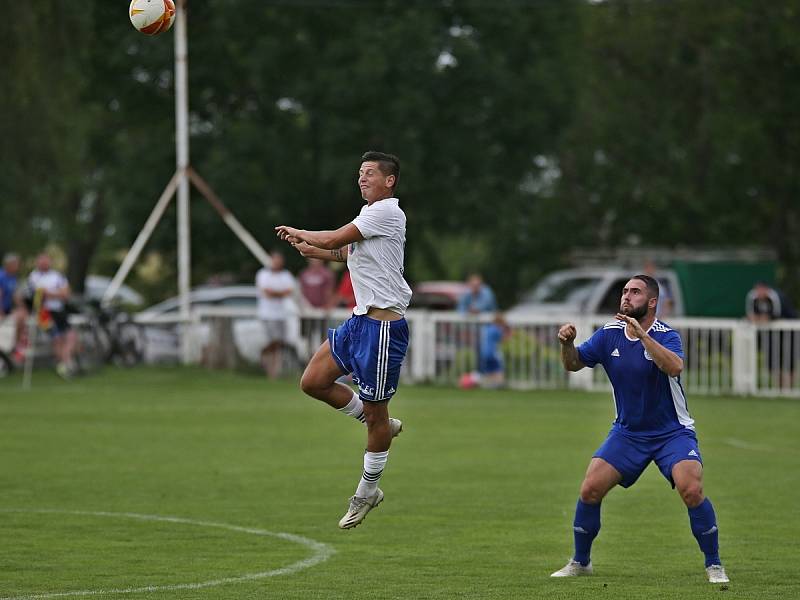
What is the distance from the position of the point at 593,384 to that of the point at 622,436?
17141mm

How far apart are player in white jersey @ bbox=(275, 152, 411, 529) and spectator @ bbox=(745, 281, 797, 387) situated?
16.0 m

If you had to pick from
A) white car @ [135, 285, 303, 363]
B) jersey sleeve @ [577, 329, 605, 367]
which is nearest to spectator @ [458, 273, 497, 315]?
white car @ [135, 285, 303, 363]

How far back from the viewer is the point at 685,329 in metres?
26.5

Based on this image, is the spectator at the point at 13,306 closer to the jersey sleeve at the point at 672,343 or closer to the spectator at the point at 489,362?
the spectator at the point at 489,362

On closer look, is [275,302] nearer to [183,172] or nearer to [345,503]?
[183,172]

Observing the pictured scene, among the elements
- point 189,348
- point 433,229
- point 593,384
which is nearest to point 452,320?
point 593,384

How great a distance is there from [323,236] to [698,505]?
2808 millimetres

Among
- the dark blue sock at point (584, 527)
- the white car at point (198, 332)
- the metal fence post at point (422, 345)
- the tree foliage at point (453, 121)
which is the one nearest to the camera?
the dark blue sock at point (584, 527)

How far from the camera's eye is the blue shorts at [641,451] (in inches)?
390

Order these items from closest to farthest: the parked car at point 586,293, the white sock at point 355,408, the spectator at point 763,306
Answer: the white sock at point 355,408
the spectator at point 763,306
the parked car at point 586,293

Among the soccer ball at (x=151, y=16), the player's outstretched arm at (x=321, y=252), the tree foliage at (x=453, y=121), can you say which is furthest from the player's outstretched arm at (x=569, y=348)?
the tree foliage at (x=453, y=121)

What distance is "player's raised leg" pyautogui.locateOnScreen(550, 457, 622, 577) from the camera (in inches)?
392

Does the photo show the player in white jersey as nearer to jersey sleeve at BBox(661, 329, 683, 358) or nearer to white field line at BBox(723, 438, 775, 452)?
jersey sleeve at BBox(661, 329, 683, 358)

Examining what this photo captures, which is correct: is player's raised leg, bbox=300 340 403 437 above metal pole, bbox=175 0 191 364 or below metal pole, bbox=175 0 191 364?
below
